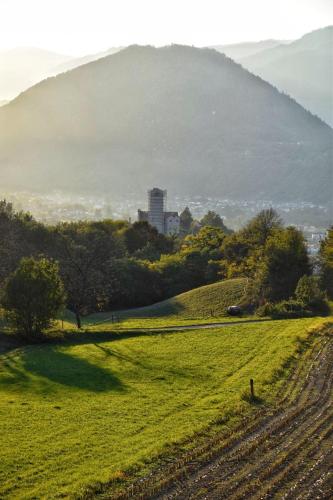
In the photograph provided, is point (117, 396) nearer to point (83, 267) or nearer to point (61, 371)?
point (61, 371)

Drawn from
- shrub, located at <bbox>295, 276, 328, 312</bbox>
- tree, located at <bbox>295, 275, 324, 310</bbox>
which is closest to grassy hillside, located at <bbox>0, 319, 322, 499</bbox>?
shrub, located at <bbox>295, 276, 328, 312</bbox>

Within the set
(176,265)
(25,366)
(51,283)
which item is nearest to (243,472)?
(25,366)

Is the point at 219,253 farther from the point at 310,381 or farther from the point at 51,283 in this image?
the point at 310,381

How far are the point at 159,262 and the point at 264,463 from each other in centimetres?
7662

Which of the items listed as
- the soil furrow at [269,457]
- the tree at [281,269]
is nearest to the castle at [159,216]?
the tree at [281,269]

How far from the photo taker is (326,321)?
5491cm

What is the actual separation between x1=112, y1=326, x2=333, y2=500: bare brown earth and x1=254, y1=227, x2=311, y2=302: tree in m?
40.2

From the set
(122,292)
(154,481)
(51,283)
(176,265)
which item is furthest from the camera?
(176,265)

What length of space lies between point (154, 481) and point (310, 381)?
1643 cm

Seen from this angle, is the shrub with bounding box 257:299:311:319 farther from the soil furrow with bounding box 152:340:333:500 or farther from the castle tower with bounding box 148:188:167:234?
the castle tower with bounding box 148:188:167:234

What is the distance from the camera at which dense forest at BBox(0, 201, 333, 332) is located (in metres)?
67.8

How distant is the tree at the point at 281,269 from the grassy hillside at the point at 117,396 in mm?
18259

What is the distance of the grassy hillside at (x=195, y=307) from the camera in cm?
7088

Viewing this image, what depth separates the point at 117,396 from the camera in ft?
114
